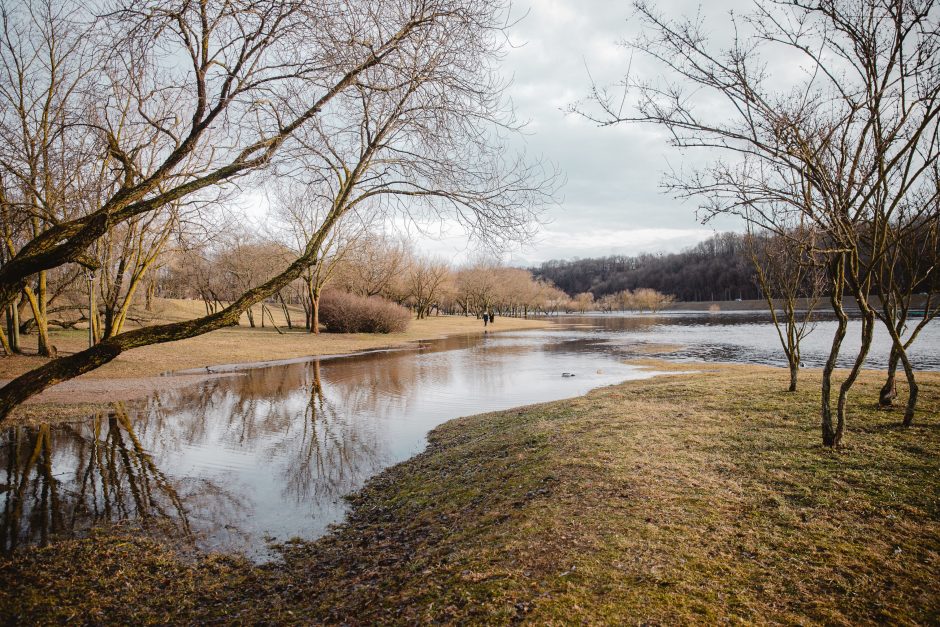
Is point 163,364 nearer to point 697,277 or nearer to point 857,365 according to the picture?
point 857,365

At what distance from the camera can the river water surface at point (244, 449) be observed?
6.07 m

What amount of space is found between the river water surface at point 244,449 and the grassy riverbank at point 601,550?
2.27ft

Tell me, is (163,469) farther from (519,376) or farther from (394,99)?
(519,376)

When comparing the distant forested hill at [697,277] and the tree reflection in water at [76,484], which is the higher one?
the distant forested hill at [697,277]

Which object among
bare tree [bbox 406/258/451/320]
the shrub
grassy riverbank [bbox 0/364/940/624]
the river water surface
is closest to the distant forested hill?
bare tree [bbox 406/258/451/320]

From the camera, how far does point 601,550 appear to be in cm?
394

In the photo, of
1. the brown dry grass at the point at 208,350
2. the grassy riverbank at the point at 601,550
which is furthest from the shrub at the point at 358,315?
the grassy riverbank at the point at 601,550

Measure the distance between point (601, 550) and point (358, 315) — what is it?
37694 mm

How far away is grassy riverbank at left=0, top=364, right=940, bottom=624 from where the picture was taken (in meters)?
3.29

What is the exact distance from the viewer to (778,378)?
12.6m

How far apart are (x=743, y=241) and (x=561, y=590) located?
484 inches

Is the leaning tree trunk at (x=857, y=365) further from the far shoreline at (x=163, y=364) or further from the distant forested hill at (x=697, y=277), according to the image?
the distant forested hill at (x=697, y=277)

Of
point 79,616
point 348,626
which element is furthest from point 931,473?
point 79,616

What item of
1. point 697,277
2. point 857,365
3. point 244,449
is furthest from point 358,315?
point 697,277
